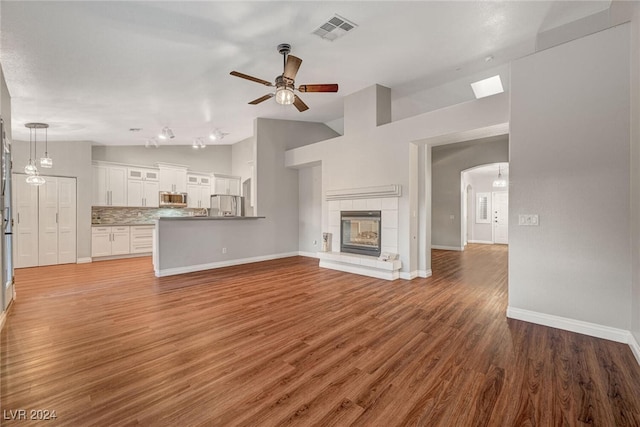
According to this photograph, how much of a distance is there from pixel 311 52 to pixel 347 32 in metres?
0.61

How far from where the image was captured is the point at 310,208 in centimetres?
730

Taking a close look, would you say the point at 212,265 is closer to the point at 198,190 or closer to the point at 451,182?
the point at 198,190

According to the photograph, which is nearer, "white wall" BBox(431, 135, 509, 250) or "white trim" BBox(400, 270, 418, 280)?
"white trim" BBox(400, 270, 418, 280)

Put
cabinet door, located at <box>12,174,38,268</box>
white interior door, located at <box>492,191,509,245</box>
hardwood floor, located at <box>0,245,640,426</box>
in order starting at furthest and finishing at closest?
white interior door, located at <box>492,191,509,245</box> → cabinet door, located at <box>12,174,38,268</box> → hardwood floor, located at <box>0,245,640,426</box>

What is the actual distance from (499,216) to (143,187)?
12.0 m

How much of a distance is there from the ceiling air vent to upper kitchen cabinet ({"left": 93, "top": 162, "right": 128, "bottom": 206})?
6598 mm

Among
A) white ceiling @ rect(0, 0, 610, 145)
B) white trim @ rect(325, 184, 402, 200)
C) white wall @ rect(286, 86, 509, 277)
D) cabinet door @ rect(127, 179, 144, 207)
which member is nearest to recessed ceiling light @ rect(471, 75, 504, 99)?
white ceiling @ rect(0, 0, 610, 145)

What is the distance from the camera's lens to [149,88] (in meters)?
4.19

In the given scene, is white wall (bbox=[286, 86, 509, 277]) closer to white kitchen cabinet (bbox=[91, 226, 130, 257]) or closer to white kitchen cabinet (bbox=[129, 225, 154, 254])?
white kitchen cabinet (bbox=[129, 225, 154, 254])

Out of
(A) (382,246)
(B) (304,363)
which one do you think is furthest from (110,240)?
(B) (304,363)

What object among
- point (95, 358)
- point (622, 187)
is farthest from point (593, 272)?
point (95, 358)

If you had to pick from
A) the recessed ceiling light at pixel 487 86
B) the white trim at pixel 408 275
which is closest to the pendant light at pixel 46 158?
the white trim at pixel 408 275

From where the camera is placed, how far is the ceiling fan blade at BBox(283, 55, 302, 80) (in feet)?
9.49

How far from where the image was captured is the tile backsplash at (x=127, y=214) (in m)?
7.17
